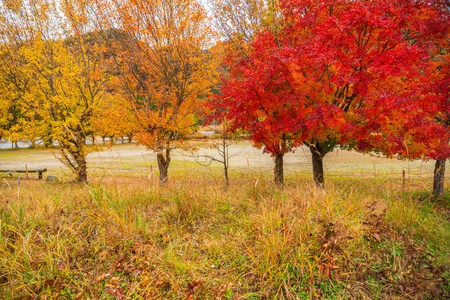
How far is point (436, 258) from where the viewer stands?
10.7 ft

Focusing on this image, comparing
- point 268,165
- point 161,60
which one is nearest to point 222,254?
point 161,60

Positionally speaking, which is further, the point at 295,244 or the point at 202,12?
the point at 202,12

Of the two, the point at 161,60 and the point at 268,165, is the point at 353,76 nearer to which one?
the point at 161,60

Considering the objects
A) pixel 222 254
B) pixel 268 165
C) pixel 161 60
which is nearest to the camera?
pixel 222 254

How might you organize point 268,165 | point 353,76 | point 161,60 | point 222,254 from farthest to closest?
point 268,165 → point 161,60 → point 353,76 → point 222,254

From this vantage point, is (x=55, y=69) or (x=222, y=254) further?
(x=55, y=69)

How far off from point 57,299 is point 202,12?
810 centimetres

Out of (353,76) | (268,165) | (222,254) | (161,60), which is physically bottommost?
(268,165)

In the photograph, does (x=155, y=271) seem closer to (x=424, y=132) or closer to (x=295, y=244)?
(x=295, y=244)

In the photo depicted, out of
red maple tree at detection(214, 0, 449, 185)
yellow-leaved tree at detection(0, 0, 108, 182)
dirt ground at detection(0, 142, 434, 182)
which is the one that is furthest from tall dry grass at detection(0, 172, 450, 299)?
yellow-leaved tree at detection(0, 0, 108, 182)

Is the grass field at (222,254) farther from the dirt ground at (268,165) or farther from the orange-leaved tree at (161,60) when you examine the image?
the orange-leaved tree at (161,60)

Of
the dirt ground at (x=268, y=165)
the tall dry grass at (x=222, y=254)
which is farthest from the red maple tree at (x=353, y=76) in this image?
the tall dry grass at (x=222, y=254)

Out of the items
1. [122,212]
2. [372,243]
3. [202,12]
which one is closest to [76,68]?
[202,12]

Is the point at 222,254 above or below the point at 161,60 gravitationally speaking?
below
